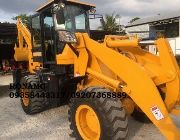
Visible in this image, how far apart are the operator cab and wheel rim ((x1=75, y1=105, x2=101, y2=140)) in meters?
1.70

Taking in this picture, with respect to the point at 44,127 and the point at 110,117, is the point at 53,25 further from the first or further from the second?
the point at 110,117

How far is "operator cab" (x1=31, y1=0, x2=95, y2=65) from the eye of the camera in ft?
19.8

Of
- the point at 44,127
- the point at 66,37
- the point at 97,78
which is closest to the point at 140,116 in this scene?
the point at 97,78

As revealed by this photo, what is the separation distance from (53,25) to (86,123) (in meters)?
2.33

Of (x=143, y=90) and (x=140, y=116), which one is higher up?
(x=143, y=90)

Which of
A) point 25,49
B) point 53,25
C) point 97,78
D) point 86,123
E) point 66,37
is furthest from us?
point 25,49

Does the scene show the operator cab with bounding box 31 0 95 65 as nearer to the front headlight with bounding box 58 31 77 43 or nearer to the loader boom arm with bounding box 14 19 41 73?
the loader boom arm with bounding box 14 19 41 73

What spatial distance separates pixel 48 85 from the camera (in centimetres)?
625

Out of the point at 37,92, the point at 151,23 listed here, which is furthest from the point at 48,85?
the point at 151,23

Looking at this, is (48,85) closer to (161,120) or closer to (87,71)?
(87,71)

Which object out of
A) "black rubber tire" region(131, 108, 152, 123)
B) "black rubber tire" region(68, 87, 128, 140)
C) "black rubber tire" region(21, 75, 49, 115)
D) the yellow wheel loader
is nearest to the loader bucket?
the yellow wheel loader

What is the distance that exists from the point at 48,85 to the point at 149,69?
2363 millimetres

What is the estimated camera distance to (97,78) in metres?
5.04

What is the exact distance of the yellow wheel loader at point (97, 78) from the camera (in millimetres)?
4230
